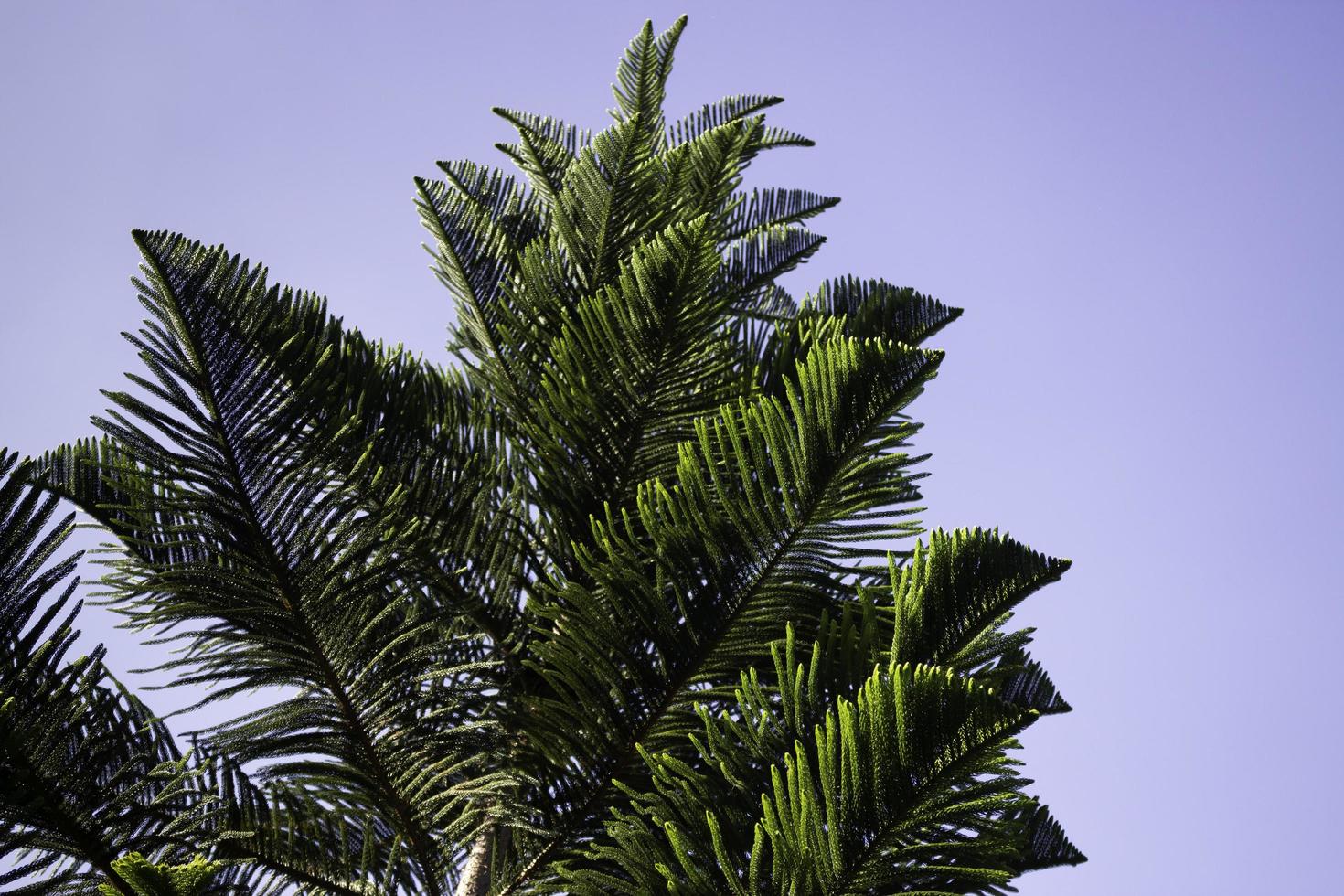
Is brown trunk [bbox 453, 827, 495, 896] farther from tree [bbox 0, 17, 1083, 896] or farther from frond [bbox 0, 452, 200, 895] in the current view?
frond [bbox 0, 452, 200, 895]

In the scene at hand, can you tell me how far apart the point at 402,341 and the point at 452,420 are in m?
0.37

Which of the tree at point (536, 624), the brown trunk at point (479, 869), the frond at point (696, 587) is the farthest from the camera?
the brown trunk at point (479, 869)

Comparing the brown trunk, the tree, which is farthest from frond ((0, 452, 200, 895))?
the brown trunk

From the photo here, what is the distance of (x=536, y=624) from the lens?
282 cm

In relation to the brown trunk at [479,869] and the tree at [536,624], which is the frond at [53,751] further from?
the brown trunk at [479,869]

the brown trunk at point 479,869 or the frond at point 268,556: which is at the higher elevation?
the frond at point 268,556

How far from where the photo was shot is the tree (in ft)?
6.09

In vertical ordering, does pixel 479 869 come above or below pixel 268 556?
below

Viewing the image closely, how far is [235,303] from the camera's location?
232 cm

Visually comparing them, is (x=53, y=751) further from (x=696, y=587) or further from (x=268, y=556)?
(x=696, y=587)

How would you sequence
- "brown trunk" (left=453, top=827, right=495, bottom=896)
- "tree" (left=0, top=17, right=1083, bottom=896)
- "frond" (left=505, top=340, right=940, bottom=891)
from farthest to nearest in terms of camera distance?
"brown trunk" (left=453, top=827, right=495, bottom=896)
"frond" (left=505, top=340, right=940, bottom=891)
"tree" (left=0, top=17, right=1083, bottom=896)

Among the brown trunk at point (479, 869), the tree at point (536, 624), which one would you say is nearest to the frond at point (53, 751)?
the tree at point (536, 624)

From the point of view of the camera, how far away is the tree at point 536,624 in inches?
73.1

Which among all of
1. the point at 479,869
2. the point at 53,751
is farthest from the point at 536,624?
the point at 53,751
